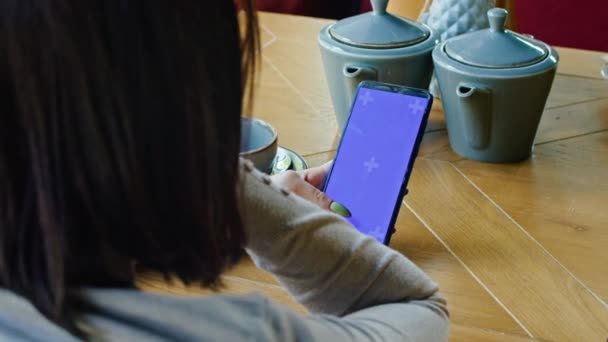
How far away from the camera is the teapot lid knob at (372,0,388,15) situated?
0.92 metres

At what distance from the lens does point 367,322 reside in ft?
1.79

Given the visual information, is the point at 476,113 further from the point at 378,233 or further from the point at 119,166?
the point at 119,166

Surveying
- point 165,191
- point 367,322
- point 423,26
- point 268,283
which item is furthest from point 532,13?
point 165,191

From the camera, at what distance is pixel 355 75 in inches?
34.9

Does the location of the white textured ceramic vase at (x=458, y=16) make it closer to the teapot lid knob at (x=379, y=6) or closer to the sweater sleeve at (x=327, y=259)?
the teapot lid knob at (x=379, y=6)

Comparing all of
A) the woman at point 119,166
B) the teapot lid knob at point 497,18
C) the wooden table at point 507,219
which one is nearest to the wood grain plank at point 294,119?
the wooden table at point 507,219

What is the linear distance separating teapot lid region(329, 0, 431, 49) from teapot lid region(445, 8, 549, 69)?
52mm

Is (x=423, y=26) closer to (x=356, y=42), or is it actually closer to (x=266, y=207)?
(x=356, y=42)

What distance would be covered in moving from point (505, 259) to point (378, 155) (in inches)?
5.9

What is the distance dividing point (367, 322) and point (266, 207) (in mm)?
115

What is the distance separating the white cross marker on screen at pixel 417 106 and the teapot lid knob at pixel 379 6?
7.8 inches

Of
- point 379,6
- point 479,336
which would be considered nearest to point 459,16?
point 379,6

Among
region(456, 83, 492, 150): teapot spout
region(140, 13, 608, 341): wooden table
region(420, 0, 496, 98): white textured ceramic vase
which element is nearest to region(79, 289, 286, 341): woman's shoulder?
region(140, 13, 608, 341): wooden table

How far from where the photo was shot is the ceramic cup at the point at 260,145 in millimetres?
792
